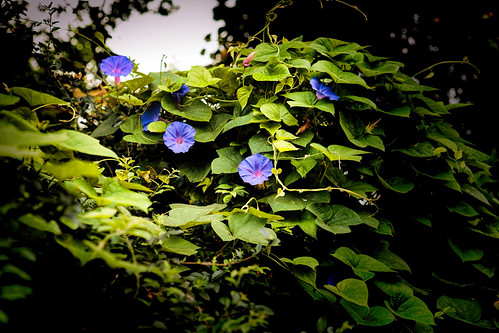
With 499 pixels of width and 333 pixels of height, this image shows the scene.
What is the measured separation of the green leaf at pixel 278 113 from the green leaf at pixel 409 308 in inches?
34.1

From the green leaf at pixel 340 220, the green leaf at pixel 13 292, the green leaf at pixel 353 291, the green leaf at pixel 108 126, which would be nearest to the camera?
the green leaf at pixel 13 292

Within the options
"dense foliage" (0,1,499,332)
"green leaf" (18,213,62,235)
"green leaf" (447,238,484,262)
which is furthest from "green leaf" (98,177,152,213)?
"green leaf" (447,238,484,262)

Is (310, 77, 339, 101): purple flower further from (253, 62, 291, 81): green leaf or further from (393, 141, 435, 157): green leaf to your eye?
(393, 141, 435, 157): green leaf

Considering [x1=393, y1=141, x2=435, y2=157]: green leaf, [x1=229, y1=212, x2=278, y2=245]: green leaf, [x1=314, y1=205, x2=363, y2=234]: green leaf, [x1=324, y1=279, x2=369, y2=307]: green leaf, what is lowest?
[x1=324, y1=279, x2=369, y2=307]: green leaf

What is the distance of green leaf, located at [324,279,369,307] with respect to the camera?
3.27 ft

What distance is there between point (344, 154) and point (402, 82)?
25.9 inches

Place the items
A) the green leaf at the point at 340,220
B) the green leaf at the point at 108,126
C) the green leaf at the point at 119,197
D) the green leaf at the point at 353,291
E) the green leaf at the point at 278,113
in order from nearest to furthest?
the green leaf at the point at 119,197, the green leaf at the point at 353,291, the green leaf at the point at 340,220, the green leaf at the point at 278,113, the green leaf at the point at 108,126

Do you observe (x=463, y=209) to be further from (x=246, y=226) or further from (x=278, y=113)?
(x=246, y=226)

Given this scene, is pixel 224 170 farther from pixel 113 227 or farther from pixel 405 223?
pixel 405 223

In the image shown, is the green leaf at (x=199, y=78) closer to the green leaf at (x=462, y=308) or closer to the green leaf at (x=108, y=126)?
the green leaf at (x=108, y=126)

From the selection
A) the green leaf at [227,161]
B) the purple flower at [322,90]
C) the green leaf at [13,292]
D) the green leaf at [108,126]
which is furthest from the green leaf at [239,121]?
the green leaf at [13,292]

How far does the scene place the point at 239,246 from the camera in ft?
3.58

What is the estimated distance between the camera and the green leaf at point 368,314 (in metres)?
1.01

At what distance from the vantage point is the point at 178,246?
0.92 m
